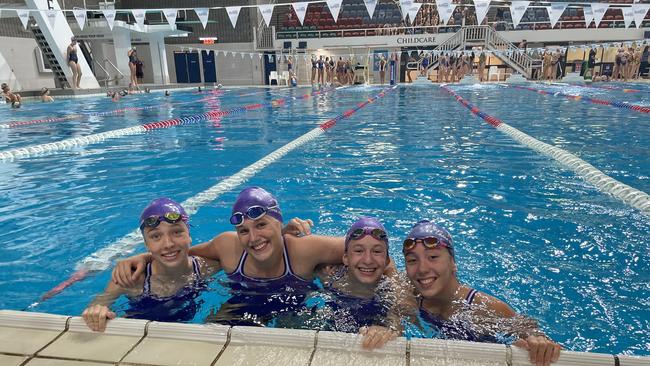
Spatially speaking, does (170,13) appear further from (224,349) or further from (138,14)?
(224,349)

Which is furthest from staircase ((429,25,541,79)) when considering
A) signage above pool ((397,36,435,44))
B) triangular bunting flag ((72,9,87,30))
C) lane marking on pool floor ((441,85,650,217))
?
lane marking on pool floor ((441,85,650,217))

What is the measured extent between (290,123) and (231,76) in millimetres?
24372

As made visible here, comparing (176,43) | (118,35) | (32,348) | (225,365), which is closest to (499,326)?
(225,365)

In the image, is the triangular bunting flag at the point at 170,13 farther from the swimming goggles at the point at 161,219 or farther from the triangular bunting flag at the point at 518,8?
the swimming goggles at the point at 161,219

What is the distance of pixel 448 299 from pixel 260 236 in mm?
1007

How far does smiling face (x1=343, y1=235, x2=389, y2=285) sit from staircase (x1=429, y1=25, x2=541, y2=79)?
25339 mm

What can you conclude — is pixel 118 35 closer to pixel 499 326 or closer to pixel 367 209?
pixel 367 209

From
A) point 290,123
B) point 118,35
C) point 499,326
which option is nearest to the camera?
point 499,326

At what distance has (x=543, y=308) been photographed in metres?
2.70

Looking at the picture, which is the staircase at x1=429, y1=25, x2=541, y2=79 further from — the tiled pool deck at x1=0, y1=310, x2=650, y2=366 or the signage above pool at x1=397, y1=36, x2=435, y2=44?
the tiled pool deck at x1=0, y1=310, x2=650, y2=366

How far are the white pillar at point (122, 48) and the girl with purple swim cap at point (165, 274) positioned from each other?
21281mm

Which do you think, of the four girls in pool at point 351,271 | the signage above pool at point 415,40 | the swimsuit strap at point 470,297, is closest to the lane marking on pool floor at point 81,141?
the four girls in pool at point 351,271

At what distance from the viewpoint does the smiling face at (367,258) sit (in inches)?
91.6

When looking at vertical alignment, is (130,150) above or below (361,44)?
below
